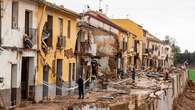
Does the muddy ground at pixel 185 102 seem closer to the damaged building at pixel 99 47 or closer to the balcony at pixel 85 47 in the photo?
the damaged building at pixel 99 47

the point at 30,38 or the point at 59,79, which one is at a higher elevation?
the point at 30,38

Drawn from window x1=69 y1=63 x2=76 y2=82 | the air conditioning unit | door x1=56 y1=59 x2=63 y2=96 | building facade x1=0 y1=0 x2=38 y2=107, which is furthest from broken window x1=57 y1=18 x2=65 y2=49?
building facade x1=0 y1=0 x2=38 y2=107

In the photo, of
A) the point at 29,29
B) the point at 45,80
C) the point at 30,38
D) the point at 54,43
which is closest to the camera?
the point at 30,38

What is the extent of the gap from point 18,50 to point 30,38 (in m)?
1.71

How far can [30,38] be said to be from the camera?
29.6 metres

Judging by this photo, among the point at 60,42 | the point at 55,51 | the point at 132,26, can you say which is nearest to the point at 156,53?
the point at 132,26

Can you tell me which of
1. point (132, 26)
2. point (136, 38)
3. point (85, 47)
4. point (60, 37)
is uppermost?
point (132, 26)

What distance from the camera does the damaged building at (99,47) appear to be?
140 feet

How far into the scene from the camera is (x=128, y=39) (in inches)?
2874

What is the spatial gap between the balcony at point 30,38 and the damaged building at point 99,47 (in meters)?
10.7

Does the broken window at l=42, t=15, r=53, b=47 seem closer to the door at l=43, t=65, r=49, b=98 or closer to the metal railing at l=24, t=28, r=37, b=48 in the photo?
the door at l=43, t=65, r=49, b=98

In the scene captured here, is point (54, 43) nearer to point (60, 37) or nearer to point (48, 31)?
point (60, 37)

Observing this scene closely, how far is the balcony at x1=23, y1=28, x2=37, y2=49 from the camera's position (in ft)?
94.6

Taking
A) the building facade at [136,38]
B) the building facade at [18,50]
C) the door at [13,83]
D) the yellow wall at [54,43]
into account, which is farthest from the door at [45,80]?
the building facade at [136,38]
